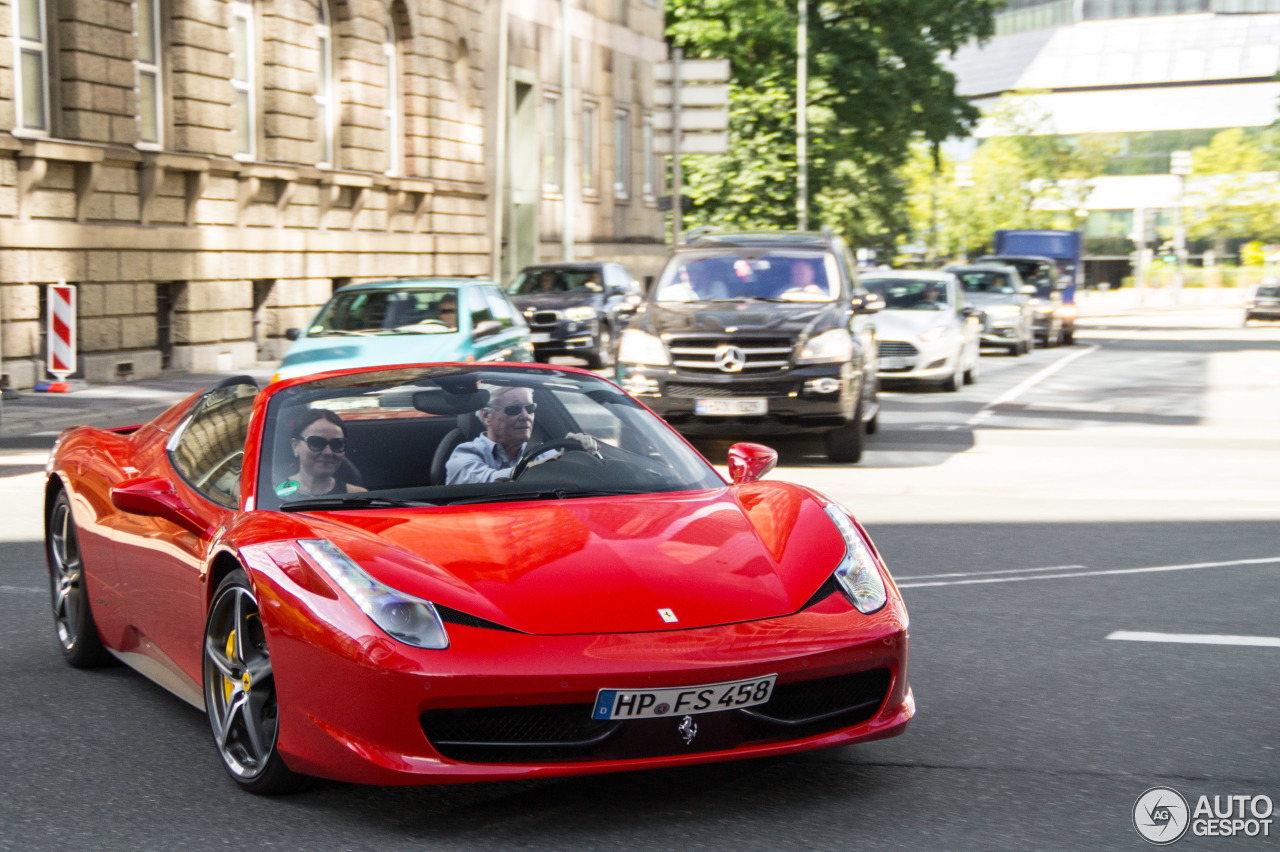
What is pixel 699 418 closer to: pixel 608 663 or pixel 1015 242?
pixel 608 663

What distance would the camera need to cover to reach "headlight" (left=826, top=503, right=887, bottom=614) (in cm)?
463

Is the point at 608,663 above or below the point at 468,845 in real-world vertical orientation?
above

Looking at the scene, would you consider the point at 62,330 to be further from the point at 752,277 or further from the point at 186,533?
the point at 186,533

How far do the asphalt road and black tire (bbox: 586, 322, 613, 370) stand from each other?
16.5 meters

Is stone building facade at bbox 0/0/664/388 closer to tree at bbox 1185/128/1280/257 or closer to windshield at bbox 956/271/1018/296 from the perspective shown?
windshield at bbox 956/271/1018/296

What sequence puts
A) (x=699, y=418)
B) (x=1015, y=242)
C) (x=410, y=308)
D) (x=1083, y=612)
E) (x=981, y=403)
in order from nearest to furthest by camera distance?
(x=1083, y=612)
(x=699, y=418)
(x=410, y=308)
(x=981, y=403)
(x=1015, y=242)

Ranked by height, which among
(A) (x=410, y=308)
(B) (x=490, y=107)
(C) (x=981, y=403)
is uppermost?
(B) (x=490, y=107)

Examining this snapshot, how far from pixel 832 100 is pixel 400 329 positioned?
105ft

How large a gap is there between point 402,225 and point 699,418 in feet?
65.1

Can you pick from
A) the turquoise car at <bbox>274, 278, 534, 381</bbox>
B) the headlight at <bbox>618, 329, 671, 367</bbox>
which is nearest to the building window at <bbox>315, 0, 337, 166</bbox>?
the turquoise car at <bbox>274, 278, 534, 381</bbox>

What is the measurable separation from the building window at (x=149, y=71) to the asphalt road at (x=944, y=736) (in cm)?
1360

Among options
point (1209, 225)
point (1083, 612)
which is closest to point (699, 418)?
point (1083, 612)

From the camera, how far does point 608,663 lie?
4.11m

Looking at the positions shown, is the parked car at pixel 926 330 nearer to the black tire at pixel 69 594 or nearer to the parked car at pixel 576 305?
the parked car at pixel 576 305
